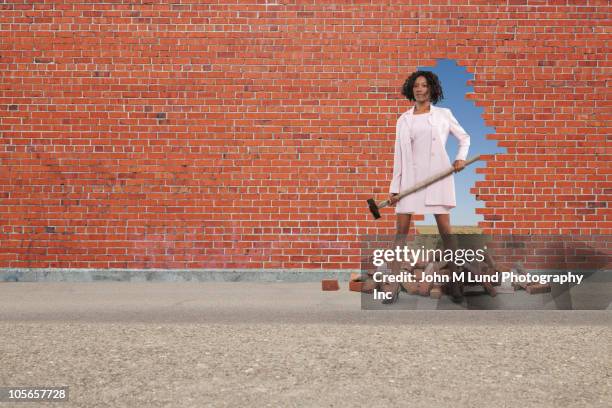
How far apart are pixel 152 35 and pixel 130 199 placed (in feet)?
7.74

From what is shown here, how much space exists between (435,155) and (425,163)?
15cm

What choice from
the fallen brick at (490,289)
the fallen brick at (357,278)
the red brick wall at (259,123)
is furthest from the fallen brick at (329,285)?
the fallen brick at (490,289)

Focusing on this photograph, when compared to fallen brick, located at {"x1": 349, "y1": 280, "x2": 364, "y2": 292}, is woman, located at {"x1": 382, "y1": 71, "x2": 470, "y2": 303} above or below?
above

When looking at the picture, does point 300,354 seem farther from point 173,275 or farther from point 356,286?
point 173,275

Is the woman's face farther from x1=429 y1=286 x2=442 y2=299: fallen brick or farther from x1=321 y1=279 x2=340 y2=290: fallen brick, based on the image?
x1=321 y1=279 x2=340 y2=290: fallen brick

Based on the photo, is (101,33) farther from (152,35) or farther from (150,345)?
(150,345)

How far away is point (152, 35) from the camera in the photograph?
7836 millimetres

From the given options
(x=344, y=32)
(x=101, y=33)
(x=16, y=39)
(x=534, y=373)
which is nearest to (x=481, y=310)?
(x=534, y=373)

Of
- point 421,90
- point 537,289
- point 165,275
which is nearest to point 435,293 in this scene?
point 537,289

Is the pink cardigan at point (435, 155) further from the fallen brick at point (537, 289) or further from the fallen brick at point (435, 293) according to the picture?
the fallen brick at point (537, 289)

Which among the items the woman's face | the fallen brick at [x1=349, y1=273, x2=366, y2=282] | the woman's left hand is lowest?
the fallen brick at [x1=349, y1=273, x2=366, y2=282]

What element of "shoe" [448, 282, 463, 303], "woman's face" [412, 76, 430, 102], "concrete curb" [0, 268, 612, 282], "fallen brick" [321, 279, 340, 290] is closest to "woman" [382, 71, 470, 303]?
"woman's face" [412, 76, 430, 102]

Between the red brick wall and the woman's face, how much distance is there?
0.80 m

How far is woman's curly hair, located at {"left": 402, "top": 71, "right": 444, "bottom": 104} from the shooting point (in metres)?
6.96
